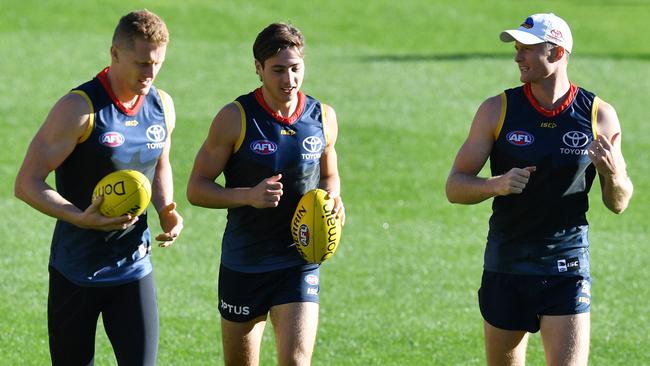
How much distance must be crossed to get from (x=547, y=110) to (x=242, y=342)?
2337mm

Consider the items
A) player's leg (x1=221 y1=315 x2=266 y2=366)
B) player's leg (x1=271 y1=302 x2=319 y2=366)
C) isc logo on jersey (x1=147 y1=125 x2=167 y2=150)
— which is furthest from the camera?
player's leg (x1=221 y1=315 x2=266 y2=366)

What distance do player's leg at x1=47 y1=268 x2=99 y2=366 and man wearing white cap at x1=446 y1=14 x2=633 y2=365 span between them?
2.24 metres

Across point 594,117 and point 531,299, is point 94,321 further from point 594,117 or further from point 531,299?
point 594,117

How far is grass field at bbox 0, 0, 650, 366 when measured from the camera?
10797 millimetres

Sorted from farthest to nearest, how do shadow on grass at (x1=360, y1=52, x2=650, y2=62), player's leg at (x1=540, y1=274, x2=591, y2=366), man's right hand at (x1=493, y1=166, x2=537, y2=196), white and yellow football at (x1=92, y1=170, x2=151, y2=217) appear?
shadow on grass at (x1=360, y1=52, x2=650, y2=62)
player's leg at (x1=540, y1=274, x2=591, y2=366)
man's right hand at (x1=493, y1=166, x2=537, y2=196)
white and yellow football at (x1=92, y1=170, x2=151, y2=217)

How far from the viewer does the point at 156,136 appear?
23.2ft

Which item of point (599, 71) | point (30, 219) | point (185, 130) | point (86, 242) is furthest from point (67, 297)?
point (599, 71)

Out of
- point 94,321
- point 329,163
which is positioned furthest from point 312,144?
point 94,321

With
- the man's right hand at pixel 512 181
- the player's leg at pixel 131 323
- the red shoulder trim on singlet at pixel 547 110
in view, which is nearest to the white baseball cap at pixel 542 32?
the red shoulder trim on singlet at pixel 547 110

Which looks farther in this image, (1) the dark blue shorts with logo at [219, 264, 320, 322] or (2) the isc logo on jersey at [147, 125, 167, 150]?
(1) the dark blue shorts with logo at [219, 264, 320, 322]

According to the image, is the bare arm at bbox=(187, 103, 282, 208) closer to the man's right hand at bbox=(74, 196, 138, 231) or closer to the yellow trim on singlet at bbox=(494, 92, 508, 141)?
the man's right hand at bbox=(74, 196, 138, 231)

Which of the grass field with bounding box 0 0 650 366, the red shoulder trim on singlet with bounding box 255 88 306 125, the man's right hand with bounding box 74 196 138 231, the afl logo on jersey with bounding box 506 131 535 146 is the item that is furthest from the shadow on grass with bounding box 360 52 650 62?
the man's right hand with bounding box 74 196 138 231

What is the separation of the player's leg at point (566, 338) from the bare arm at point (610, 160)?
2.38 feet

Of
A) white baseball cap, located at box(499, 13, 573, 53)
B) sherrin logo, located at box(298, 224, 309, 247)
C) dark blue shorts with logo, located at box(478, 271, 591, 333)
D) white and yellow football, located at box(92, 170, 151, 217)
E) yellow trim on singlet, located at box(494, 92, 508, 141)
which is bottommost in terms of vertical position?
dark blue shorts with logo, located at box(478, 271, 591, 333)
